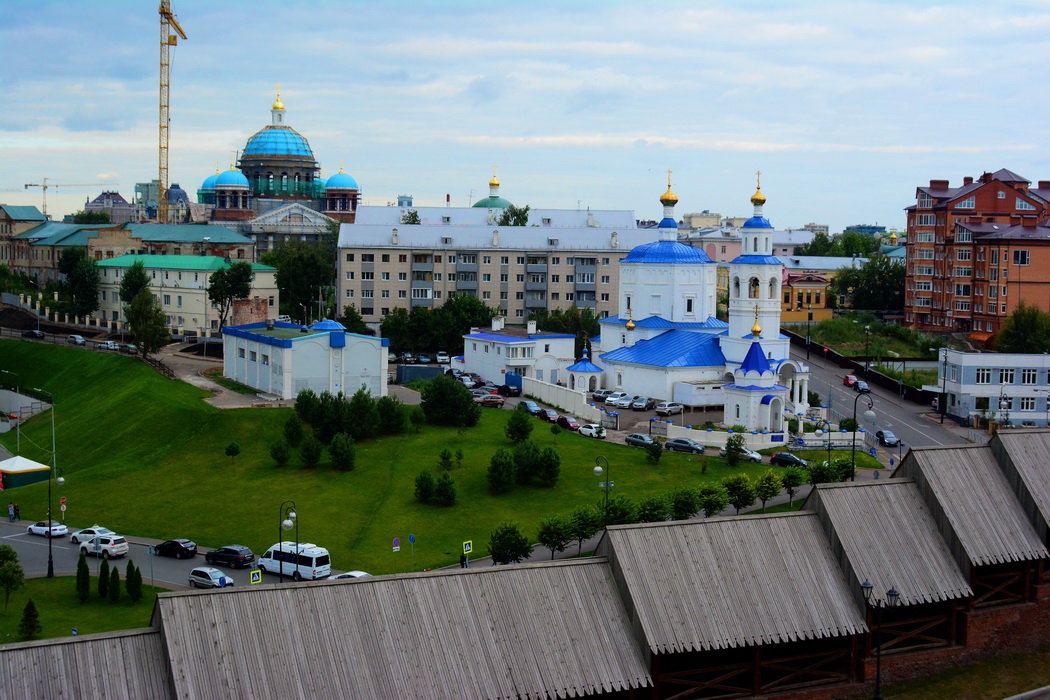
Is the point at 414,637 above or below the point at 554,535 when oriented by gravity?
above

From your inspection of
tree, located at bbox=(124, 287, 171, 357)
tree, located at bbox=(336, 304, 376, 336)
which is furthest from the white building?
tree, located at bbox=(336, 304, 376, 336)

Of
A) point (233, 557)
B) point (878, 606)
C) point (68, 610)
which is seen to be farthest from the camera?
point (233, 557)

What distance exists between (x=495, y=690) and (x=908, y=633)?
10647 millimetres

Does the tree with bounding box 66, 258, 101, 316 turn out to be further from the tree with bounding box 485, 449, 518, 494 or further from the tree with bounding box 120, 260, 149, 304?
the tree with bounding box 485, 449, 518, 494

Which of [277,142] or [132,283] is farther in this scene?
[277,142]

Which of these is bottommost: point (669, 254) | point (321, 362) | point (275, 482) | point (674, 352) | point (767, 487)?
point (275, 482)

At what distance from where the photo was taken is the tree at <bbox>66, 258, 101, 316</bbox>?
102m

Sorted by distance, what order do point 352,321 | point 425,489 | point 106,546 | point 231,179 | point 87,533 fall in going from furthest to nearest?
point 231,179 → point 352,321 → point 425,489 → point 87,533 → point 106,546

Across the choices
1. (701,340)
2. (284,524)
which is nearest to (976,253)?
(701,340)

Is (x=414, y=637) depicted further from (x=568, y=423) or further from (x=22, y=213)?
(x=22, y=213)

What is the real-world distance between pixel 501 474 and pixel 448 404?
11.6 meters

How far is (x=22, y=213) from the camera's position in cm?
13125

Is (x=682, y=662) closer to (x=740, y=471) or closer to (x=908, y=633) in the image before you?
(x=908, y=633)

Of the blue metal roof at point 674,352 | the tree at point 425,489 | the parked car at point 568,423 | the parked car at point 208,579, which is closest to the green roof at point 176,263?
the blue metal roof at point 674,352
